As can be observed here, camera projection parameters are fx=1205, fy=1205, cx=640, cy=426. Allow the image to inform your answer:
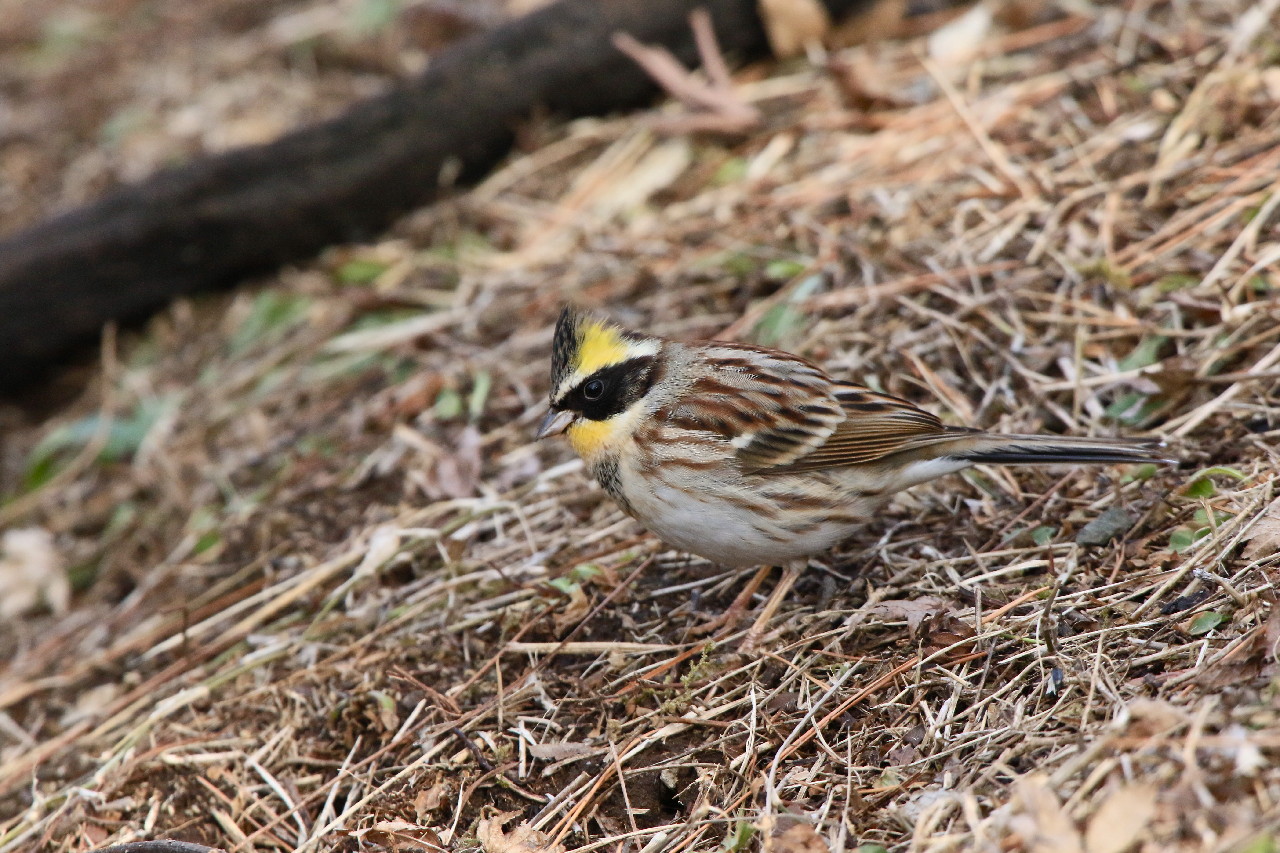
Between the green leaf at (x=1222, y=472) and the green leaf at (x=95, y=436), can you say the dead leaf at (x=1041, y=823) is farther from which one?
the green leaf at (x=95, y=436)

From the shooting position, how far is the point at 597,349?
14.2ft

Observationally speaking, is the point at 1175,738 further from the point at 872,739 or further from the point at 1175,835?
the point at 872,739

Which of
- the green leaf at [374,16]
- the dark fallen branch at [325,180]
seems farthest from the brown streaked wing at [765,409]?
the green leaf at [374,16]

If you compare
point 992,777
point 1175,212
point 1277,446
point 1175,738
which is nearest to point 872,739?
point 992,777

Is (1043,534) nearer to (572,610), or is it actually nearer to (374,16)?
(572,610)

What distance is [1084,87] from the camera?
19.5 ft

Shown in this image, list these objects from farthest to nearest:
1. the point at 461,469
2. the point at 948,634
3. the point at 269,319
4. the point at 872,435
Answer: the point at 269,319 < the point at 461,469 < the point at 872,435 < the point at 948,634

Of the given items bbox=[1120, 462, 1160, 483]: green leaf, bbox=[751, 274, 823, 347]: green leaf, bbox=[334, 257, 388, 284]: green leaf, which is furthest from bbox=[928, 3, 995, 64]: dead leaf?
bbox=[334, 257, 388, 284]: green leaf

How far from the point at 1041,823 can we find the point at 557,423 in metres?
2.24

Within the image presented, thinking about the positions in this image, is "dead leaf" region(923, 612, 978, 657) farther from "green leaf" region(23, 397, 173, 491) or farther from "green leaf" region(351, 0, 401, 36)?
"green leaf" region(351, 0, 401, 36)

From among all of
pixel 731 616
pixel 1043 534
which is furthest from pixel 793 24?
pixel 731 616

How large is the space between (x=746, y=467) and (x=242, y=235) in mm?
4134

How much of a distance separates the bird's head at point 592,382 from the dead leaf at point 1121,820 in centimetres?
211

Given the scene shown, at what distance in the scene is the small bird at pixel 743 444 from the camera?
4.08 metres
